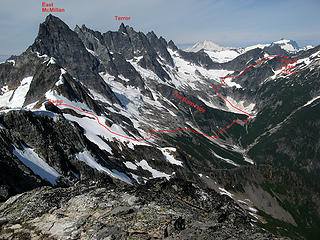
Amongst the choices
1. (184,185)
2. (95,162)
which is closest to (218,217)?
(184,185)

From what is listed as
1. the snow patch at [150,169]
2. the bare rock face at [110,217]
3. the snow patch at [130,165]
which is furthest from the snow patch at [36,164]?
the snow patch at [150,169]

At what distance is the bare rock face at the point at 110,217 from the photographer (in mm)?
19858

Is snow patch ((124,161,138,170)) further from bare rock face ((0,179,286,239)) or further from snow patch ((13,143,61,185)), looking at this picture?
bare rock face ((0,179,286,239))

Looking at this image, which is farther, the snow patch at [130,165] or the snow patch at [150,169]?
the snow patch at [150,169]

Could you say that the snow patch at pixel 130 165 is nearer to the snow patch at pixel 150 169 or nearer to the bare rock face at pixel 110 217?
the snow patch at pixel 150 169

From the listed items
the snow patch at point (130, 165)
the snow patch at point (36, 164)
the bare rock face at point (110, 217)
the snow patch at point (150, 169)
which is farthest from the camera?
the snow patch at point (150, 169)

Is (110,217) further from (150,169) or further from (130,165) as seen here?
(150,169)

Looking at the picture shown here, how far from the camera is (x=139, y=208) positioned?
22.8m

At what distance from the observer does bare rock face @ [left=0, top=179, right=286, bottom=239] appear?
1986 centimetres

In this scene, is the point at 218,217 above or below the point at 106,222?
below

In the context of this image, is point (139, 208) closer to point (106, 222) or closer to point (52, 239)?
point (106, 222)

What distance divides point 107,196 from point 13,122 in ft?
204

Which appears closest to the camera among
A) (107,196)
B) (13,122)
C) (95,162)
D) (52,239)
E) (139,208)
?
(52,239)

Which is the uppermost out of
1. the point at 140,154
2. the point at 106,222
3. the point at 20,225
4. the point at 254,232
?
the point at 20,225
